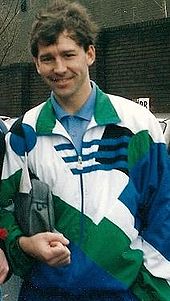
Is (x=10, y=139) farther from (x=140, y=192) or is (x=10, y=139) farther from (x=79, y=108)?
(x=140, y=192)

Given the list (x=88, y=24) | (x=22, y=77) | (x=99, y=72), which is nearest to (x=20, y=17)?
(x=22, y=77)

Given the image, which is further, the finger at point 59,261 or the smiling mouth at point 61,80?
the smiling mouth at point 61,80

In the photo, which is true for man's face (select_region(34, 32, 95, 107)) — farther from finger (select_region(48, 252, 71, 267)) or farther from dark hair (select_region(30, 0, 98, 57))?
finger (select_region(48, 252, 71, 267))

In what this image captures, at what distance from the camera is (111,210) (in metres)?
2.64

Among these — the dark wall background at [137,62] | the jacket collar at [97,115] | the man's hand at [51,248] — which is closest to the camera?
the man's hand at [51,248]

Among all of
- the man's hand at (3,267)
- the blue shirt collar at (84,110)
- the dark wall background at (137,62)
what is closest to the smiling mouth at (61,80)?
the blue shirt collar at (84,110)

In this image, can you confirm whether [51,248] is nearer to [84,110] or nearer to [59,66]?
[84,110]

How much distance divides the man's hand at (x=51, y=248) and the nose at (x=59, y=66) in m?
0.64

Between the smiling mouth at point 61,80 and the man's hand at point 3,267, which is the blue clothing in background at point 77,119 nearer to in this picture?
the smiling mouth at point 61,80

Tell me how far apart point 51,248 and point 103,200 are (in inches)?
11.6

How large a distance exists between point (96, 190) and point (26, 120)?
0.45 meters

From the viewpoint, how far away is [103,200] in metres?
2.65

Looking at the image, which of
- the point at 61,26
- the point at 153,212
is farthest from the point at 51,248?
the point at 61,26

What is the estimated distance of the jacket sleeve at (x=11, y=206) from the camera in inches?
107
